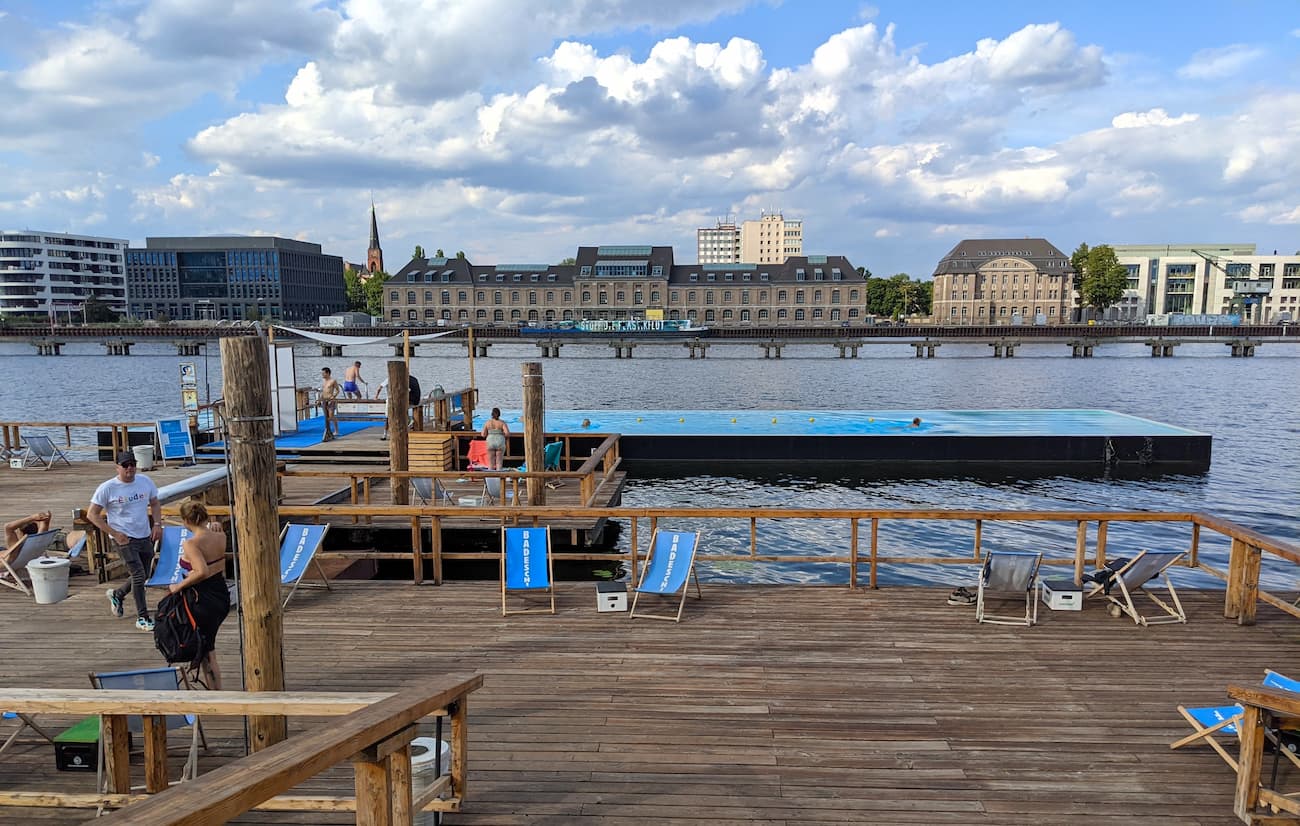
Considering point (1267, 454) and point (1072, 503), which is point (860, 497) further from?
point (1267, 454)

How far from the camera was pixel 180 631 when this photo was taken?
17.0 ft

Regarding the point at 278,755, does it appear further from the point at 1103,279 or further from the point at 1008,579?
the point at 1103,279

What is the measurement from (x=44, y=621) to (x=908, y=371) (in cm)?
6603

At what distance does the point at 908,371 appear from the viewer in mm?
67062

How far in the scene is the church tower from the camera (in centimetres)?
17775

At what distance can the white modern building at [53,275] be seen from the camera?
131 meters

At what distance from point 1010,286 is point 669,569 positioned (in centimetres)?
13996

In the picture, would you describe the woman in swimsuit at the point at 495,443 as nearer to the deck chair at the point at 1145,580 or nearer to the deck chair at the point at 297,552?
the deck chair at the point at 297,552

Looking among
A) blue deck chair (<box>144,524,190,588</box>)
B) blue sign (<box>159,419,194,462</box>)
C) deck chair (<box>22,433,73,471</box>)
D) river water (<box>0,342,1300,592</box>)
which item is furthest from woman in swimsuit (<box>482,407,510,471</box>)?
deck chair (<box>22,433,73,471</box>)

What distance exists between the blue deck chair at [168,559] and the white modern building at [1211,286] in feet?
523

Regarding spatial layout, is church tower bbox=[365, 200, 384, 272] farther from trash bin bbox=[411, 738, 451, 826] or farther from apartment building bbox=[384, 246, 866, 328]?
trash bin bbox=[411, 738, 451, 826]

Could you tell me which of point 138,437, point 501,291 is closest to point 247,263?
A: point 501,291

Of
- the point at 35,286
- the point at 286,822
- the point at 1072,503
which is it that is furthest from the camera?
the point at 35,286

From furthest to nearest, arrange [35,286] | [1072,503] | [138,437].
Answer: [35,286] < [138,437] < [1072,503]
